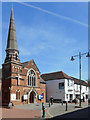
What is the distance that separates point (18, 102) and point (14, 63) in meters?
7.46

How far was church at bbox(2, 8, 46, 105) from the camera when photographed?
27317mm

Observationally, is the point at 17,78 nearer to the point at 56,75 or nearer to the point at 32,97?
the point at 32,97

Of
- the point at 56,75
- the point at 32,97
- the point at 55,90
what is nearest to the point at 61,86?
the point at 55,90

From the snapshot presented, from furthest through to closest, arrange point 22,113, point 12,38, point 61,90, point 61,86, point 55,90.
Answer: point 55,90 < point 61,86 < point 61,90 < point 12,38 < point 22,113

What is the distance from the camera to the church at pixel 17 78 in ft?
89.6

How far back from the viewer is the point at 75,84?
41.2 m

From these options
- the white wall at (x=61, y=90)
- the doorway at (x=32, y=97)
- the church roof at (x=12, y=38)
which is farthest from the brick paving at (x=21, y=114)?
the white wall at (x=61, y=90)

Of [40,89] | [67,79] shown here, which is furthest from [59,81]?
[40,89]

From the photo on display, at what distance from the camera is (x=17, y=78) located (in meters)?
28.3

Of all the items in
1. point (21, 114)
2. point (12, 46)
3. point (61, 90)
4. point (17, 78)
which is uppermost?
point (12, 46)

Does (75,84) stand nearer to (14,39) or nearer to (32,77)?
(32,77)

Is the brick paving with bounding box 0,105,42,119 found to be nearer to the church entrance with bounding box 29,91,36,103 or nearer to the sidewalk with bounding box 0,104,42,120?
the sidewalk with bounding box 0,104,42,120

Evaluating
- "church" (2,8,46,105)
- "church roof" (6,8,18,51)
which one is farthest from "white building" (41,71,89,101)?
"church roof" (6,8,18,51)

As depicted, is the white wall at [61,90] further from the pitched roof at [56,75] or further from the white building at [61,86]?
the pitched roof at [56,75]
